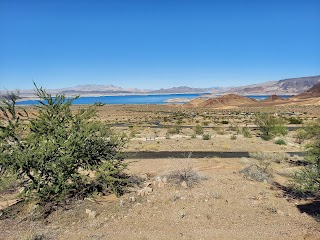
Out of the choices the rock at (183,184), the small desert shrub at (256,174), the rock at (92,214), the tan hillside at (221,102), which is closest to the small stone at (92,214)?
the rock at (92,214)

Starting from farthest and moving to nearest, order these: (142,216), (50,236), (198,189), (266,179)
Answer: (266,179), (198,189), (142,216), (50,236)

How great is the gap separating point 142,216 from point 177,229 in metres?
1.46

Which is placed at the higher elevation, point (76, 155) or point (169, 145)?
point (76, 155)

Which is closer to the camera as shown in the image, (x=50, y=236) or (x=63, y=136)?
(x=50, y=236)

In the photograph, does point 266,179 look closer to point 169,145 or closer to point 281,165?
point 281,165

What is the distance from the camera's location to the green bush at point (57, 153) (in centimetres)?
1098

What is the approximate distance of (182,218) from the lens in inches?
409

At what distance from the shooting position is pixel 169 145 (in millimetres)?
28859

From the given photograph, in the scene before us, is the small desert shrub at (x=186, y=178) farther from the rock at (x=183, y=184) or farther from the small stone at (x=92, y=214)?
the small stone at (x=92, y=214)

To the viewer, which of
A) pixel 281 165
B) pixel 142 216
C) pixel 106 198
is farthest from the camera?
pixel 281 165

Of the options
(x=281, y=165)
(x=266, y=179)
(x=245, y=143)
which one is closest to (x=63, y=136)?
(x=266, y=179)

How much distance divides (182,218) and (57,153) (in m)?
5.09

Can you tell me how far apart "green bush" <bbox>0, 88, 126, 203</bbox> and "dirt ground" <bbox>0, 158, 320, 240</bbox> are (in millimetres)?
892

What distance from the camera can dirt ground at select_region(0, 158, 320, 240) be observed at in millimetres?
9289
